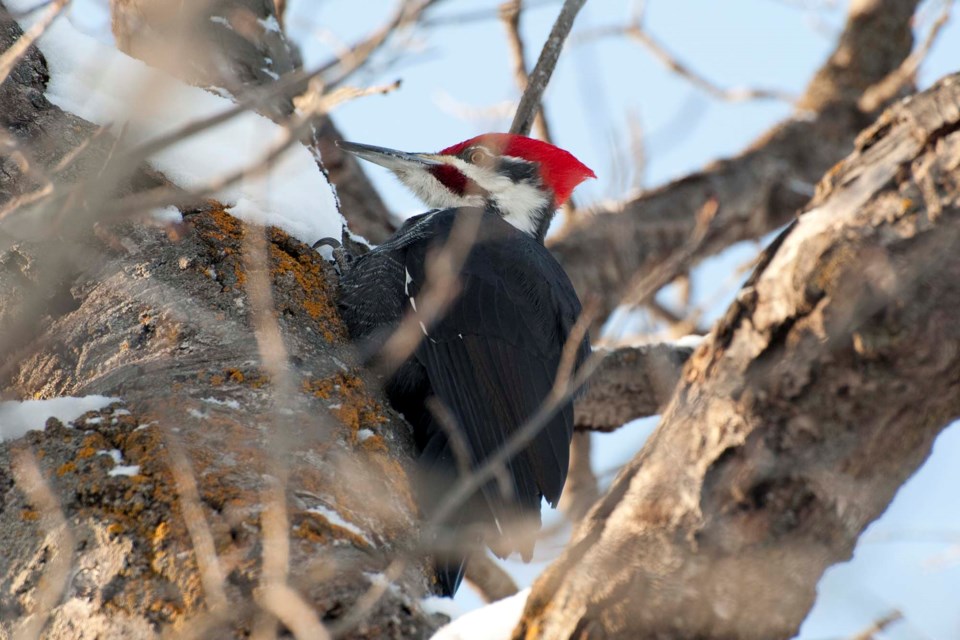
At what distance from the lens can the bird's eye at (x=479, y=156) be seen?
4270 millimetres

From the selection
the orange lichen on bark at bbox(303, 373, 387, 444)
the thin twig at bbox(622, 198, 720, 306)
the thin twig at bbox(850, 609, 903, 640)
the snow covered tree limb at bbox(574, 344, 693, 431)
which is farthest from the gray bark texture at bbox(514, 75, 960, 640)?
the snow covered tree limb at bbox(574, 344, 693, 431)

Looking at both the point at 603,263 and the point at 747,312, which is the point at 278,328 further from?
the point at 603,263

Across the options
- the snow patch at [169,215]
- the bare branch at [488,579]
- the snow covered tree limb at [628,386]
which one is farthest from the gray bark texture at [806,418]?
the bare branch at [488,579]

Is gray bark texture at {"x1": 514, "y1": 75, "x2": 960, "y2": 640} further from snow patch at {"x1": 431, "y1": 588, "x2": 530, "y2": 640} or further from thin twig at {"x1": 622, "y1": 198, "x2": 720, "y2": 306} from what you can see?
thin twig at {"x1": 622, "y1": 198, "x2": 720, "y2": 306}

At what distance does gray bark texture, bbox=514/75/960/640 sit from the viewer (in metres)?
1.49

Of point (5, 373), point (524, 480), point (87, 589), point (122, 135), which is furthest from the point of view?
point (524, 480)

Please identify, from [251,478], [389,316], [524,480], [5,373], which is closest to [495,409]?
[524,480]

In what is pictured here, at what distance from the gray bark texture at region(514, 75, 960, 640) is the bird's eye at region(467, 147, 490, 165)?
274cm

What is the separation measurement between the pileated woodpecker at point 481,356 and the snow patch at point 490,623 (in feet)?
2.24

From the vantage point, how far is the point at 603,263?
17.5 feet

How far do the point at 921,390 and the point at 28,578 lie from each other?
167 cm

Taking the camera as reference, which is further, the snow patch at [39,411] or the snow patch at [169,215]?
the snow patch at [169,215]

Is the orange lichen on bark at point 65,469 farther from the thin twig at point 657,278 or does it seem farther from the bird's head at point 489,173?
the bird's head at point 489,173

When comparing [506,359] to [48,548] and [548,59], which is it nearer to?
[548,59]
